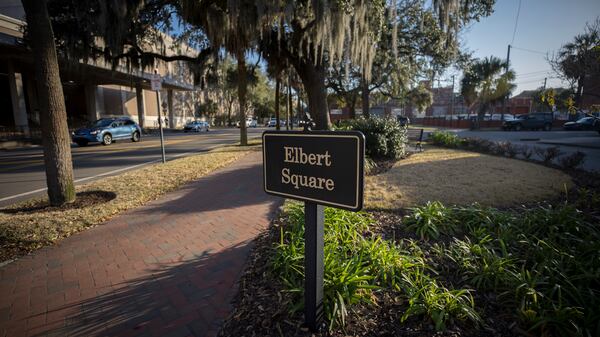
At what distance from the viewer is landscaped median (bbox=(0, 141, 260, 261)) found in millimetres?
3771

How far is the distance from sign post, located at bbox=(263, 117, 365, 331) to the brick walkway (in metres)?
1.00

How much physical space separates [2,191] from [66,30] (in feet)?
26.3

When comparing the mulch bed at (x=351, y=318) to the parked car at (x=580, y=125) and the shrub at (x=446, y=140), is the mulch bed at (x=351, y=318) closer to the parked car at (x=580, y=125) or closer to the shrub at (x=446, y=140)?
the shrub at (x=446, y=140)

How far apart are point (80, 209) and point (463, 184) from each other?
7.15 metres

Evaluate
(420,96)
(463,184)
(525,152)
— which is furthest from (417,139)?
(420,96)

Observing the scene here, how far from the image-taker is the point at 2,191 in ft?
20.9

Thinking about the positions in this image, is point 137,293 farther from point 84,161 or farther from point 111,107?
point 111,107

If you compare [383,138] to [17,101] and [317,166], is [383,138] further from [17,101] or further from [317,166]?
[17,101]

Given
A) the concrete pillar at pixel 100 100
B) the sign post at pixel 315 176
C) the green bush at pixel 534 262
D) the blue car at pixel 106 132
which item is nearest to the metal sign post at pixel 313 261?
the sign post at pixel 315 176

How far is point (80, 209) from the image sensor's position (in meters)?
4.82

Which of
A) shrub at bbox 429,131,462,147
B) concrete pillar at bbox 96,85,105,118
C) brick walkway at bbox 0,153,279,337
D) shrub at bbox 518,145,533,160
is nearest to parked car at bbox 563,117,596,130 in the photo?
shrub at bbox 429,131,462,147

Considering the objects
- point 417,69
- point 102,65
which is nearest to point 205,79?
point 102,65

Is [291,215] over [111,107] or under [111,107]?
under

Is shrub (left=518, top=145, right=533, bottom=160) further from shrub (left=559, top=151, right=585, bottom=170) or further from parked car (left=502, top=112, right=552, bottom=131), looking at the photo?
parked car (left=502, top=112, right=552, bottom=131)
